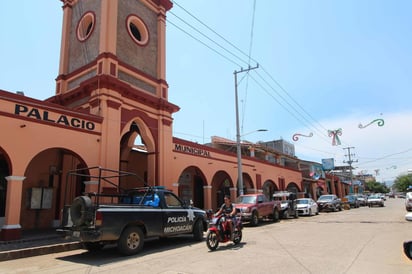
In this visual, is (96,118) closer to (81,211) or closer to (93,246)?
(93,246)

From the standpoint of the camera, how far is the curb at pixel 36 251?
8875 mm

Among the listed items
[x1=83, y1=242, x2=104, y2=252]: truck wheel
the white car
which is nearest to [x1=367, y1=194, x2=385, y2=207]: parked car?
the white car

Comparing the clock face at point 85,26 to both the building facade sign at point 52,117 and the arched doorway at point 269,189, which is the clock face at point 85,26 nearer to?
the building facade sign at point 52,117

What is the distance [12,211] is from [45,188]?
462 centimetres

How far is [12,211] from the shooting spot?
11.0 meters

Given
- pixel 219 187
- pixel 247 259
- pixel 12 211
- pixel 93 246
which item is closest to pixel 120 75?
pixel 12 211

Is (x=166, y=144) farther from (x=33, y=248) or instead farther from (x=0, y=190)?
(x=33, y=248)

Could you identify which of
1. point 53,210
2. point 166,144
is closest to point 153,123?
point 166,144

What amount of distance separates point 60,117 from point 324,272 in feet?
38.0

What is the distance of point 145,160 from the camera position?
21.5 meters

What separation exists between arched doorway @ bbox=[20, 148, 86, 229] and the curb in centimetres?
446

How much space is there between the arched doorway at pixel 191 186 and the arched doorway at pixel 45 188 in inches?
370

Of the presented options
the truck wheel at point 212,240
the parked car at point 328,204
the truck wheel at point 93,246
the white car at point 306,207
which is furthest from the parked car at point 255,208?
the parked car at point 328,204

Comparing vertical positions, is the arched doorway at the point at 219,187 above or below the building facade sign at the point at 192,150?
below
